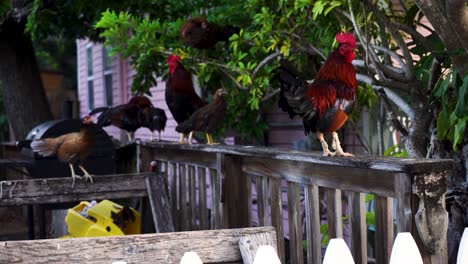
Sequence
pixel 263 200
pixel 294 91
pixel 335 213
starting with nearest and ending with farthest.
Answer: pixel 335 213, pixel 294 91, pixel 263 200

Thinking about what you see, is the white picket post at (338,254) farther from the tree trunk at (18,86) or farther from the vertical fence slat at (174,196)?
the tree trunk at (18,86)

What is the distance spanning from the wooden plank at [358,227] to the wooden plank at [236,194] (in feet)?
4.23

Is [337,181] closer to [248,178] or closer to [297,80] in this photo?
[297,80]

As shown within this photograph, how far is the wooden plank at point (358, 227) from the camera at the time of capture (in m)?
2.41

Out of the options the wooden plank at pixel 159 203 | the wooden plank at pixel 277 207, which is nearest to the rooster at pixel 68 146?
the wooden plank at pixel 159 203

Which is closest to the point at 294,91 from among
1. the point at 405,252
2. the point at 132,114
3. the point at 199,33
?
the point at 405,252

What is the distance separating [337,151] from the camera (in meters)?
2.61

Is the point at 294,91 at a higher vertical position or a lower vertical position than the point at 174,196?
higher

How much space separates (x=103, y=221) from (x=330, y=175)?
9.51 feet

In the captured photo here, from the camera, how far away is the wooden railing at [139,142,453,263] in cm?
203

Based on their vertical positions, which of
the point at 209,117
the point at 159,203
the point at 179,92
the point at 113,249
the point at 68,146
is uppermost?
the point at 179,92

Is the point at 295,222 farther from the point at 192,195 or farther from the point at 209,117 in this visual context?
the point at 192,195

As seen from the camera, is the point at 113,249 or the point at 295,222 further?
the point at 295,222

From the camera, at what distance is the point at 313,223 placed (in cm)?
271
